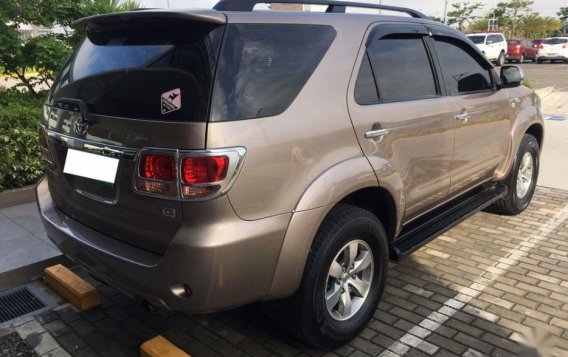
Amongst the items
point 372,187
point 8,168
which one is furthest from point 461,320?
point 8,168

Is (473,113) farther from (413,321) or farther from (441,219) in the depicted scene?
(413,321)

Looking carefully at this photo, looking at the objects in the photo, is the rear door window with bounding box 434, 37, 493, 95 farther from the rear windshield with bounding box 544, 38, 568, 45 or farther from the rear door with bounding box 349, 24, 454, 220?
the rear windshield with bounding box 544, 38, 568, 45

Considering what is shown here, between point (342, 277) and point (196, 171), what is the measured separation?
3.78ft

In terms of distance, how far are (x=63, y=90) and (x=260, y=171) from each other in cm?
137

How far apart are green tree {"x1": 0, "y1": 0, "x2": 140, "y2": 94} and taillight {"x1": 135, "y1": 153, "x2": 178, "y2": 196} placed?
168 inches

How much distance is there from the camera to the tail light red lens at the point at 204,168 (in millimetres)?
2045

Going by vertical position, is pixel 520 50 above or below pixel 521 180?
above

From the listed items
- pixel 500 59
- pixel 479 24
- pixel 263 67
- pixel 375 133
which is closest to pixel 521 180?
pixel 375 133

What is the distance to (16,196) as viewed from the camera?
195 inches

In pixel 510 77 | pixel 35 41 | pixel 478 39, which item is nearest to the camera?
pixel 510 77

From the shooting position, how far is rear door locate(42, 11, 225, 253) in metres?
2.10

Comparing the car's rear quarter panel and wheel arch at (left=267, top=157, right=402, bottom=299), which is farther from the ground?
the car's rear quarter panel

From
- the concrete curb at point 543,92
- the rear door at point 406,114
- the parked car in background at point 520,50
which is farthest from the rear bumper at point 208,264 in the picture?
the parked car in background at point 520,50

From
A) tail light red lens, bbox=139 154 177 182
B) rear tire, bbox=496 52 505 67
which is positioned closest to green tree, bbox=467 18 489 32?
rear tire, bbox=496 52 505 67
